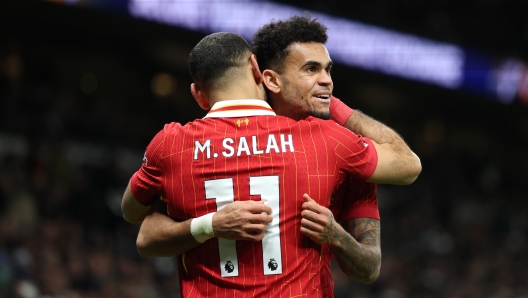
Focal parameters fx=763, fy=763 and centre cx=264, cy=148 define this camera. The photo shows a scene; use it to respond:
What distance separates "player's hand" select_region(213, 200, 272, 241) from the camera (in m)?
3.06

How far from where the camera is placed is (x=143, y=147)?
13.6 m

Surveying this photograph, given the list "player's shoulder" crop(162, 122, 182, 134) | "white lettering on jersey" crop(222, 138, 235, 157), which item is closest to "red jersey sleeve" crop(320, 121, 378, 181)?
"white lettering on jersey" crop(222, 138, 235, 157)

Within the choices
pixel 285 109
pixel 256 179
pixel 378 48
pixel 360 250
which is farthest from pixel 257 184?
pixel 378 48

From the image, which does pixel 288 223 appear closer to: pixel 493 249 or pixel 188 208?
pixel 188 208

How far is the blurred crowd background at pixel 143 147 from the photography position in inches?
391

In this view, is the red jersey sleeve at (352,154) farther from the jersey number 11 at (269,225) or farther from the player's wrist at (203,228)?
the player's wrist at (203,228)

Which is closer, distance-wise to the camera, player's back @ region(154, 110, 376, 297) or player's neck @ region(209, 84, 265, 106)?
player's back @ region(154, 110, 376, 297)

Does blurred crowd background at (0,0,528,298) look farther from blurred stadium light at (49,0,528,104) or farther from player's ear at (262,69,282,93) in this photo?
player's ear at (262,69,282,93)

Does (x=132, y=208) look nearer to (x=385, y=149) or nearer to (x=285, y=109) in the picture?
(x=285, y=109)

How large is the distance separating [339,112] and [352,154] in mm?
490

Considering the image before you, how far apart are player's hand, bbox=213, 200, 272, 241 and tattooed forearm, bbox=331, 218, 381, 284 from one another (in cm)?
34

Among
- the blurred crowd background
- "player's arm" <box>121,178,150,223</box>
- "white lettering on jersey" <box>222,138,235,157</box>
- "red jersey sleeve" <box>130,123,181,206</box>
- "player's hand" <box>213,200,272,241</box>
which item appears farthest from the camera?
the blurred crowd background

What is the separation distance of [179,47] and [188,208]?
12041 millimetres

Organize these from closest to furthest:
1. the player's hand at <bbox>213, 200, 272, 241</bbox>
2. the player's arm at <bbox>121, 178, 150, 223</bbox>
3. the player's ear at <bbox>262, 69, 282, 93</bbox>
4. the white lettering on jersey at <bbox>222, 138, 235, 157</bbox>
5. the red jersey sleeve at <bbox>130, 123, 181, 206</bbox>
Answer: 1. the player's hand at <bbox>213, 200, 272, 241</bbox>
2. the white lettering on jersey at <bbox>222, 138, 235, 157</bbox>
3. the red jersey sleeve at <bbox>130, 123, 181, 206</bbox>
4. the player's arm at <bbox>121, 178, 150, 223</bbox>
5. the player's ear at <bbox>262, 69, 282, 93</bbox>
